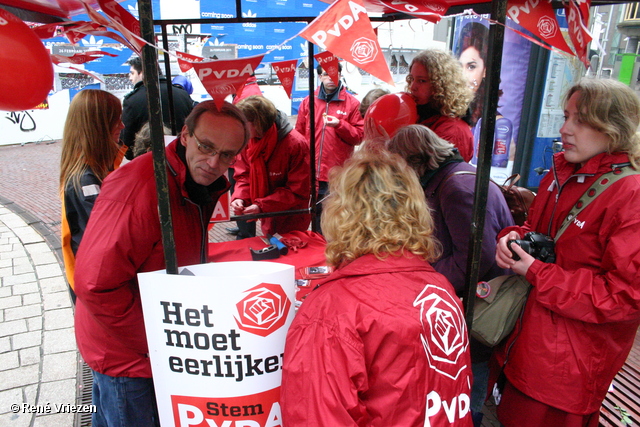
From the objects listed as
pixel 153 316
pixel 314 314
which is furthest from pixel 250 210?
pixel 314 314

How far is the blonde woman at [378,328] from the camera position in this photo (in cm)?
Answer: 117

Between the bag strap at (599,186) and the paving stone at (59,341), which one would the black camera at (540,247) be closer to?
the bag strap at (599,186)

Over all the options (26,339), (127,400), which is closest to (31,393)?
(26,339)

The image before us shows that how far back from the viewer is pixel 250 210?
3500mm

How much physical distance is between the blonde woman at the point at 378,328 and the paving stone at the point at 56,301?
3.65 metres

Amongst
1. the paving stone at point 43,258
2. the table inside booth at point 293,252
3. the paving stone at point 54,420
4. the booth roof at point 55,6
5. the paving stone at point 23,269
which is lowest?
the paving stone at point 54,420

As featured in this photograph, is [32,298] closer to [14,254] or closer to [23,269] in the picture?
[23,269]

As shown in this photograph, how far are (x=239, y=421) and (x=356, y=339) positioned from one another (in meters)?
0.56

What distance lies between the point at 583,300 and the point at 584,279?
0.08m

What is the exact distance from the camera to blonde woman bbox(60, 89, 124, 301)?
242 centimetres

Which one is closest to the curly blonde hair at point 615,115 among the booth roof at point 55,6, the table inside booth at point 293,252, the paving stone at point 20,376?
the booth roof at point 55,6

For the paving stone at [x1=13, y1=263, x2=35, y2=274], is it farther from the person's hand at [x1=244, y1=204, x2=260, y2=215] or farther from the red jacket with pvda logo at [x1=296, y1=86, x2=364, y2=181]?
the red jacket with pvda logo at [x1=296, y1=86, x2=364, y2=181]

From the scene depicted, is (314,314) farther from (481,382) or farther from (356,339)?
(481,382)

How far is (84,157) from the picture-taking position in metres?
2.59
